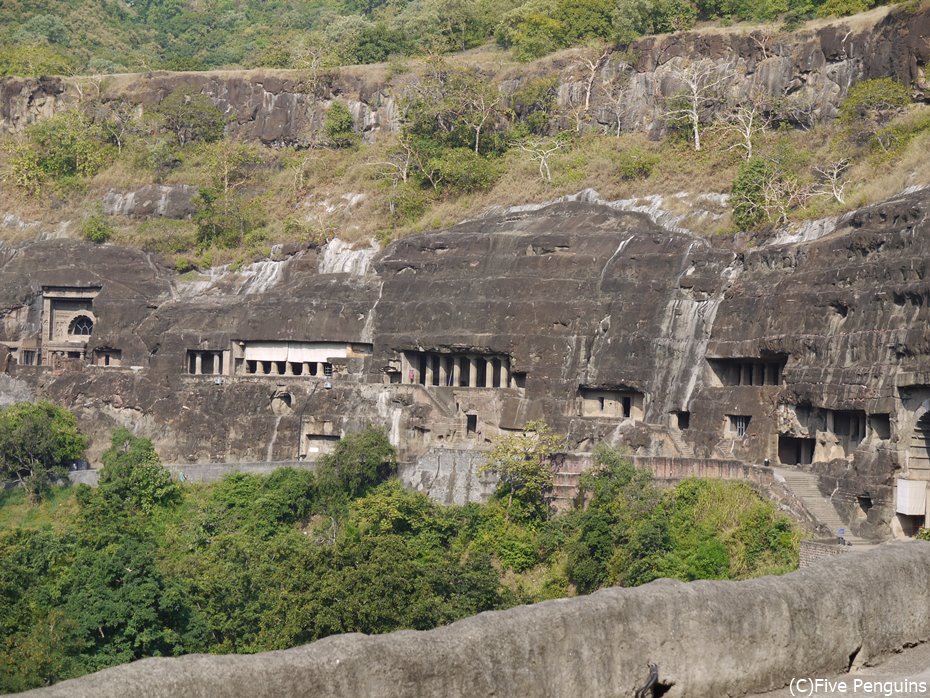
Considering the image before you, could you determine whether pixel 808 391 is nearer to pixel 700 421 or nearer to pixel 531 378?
pixel 700 421

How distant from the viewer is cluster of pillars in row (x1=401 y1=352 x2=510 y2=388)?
5238cm

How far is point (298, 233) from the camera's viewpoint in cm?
6538

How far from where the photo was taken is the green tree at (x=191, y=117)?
79.5 m

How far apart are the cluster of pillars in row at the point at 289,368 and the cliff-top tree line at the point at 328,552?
6.92 m

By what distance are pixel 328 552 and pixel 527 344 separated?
15973 millimetres

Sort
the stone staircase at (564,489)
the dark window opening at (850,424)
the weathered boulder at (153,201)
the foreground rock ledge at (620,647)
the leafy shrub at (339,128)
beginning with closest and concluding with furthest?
the foreground rock ledge at (620,647) < the dark window opening at (850,424) < the stone staircase at (564,489) < the weathered boulder at (153,201) < the leafy shrub at (339,128)

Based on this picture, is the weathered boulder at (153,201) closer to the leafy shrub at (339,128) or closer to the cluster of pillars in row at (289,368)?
the leafy shrub at (339,128)

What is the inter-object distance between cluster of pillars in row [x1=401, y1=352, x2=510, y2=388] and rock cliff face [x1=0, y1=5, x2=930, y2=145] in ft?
62.7

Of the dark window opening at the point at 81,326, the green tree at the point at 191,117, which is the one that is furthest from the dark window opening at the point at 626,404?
the green tree at the point at 191,117

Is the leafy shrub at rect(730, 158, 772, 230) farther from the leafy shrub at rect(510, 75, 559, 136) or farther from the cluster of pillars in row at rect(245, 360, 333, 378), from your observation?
the leafy shrub at rect(510, 75, 559, 136)

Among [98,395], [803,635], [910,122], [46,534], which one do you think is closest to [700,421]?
[910,122]

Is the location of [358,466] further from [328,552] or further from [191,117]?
[191,117]

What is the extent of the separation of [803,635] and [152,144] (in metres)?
70.9

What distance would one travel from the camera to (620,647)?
10.7 meters
